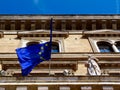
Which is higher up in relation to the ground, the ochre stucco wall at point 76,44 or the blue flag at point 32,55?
the ochre stucco wall at point 76,44

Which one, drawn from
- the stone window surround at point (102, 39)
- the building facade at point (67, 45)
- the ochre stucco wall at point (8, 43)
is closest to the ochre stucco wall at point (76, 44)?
the building facade at point (67, 45)

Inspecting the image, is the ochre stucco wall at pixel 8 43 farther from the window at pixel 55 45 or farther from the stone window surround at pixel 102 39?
the stone window surround at pixel 102 39

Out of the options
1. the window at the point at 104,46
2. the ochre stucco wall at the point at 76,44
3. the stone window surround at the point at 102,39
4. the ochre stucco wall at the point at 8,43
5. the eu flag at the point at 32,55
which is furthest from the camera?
the window at the point at 104,46

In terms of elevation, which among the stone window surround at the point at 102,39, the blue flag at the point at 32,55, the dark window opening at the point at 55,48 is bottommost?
the blue flag at the point at 32,55

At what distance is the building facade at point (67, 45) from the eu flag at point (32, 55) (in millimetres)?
536

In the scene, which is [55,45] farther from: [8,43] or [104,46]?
[104,46]

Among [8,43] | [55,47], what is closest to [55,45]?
[55,47]

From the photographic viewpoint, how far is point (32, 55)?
16.2 m

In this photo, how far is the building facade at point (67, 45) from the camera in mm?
13227

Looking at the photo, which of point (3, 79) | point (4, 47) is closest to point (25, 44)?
point (4, 47)

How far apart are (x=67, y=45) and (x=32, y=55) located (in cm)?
688

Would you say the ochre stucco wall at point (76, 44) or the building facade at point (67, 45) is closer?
the building facade at point (67, 45)

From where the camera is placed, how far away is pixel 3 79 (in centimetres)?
1305

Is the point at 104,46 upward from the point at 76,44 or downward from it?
downward
